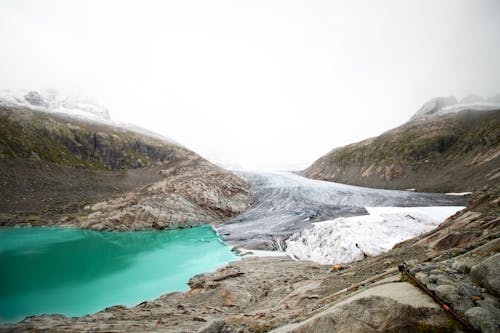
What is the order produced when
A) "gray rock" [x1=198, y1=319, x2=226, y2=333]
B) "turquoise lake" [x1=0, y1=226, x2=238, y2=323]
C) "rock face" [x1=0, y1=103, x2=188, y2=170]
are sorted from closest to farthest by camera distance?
"gray rock" [x1=198, y1=319, x2=226, y2=333], "turquoise lake" [x1=0, y1=226, x2=238, y2=323], "rock face" [x1=0, y1=103, x2=188, y2=170]

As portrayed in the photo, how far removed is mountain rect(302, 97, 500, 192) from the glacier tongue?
25.9 meters

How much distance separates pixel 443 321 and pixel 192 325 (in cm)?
777

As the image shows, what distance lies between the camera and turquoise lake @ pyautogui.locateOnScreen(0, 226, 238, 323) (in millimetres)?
18297

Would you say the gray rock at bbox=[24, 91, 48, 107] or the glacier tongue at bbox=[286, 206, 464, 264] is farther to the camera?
the gray rock at bbox=[24, 91, 48, 107]

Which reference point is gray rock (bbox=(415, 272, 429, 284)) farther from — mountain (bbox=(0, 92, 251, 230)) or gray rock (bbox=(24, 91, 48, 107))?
gray rock (bbox=(24, 91, 48, 107))

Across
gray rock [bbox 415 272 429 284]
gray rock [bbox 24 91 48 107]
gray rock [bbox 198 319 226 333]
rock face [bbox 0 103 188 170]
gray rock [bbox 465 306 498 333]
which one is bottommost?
gray rock [bbox 198 319 226 333]

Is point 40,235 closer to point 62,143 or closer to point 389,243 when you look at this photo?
point 389,243

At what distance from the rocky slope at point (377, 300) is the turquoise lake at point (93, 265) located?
22.1 feet

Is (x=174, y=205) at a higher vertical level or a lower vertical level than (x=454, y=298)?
higher

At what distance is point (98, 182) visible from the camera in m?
74.7

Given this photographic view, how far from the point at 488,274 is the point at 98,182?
3378 inches

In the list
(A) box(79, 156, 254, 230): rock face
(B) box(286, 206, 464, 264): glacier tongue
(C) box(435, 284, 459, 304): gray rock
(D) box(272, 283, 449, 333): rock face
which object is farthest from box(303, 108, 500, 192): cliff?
(D) box(272, 283, 449, 333): rock face

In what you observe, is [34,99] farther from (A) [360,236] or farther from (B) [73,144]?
(A) [360,236]

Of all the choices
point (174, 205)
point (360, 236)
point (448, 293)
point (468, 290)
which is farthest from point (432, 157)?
point (448, 293)
